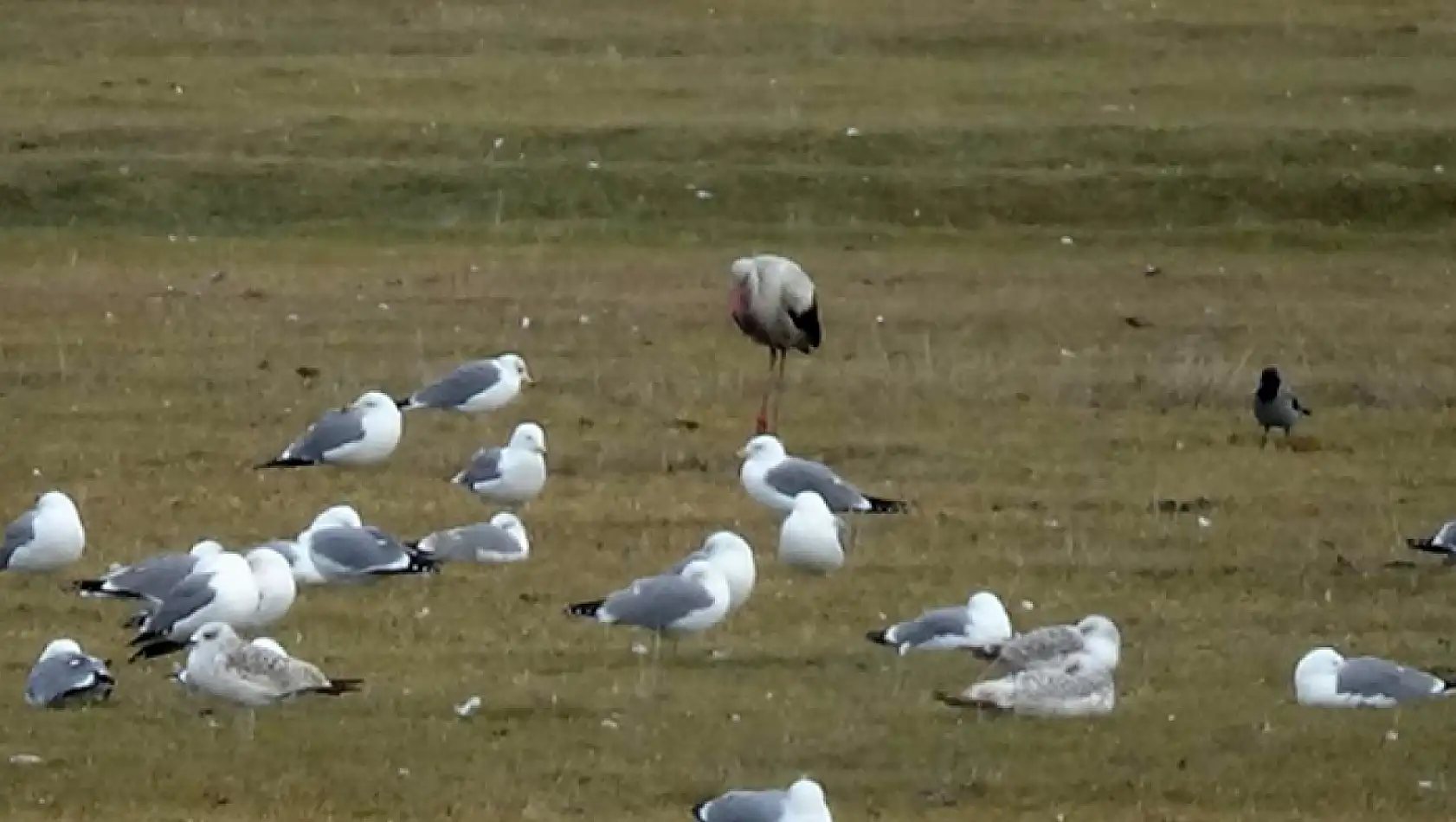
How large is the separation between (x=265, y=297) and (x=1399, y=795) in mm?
16054

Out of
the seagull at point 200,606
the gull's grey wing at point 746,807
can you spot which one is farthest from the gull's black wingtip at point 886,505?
the gull's grey wing at point 746,807

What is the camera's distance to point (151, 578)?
13.6 meters

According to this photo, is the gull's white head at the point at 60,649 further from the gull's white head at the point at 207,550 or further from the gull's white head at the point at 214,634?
the gull's white head at the point at 207,550

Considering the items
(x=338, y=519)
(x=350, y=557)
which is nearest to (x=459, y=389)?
A: (x=338, y=519)

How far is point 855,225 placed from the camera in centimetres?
3073

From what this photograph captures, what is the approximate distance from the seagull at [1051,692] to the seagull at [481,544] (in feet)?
11.5

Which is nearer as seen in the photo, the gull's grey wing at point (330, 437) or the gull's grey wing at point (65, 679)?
the gull's grey wing at point (65, 679)

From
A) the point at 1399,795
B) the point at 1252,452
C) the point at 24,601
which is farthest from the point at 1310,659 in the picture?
the point at 1252,452

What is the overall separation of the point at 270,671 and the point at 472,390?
744cm

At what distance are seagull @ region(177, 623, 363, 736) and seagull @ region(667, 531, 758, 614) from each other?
2228mm

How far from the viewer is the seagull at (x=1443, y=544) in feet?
51.6

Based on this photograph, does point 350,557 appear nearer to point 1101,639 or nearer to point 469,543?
point 469,543

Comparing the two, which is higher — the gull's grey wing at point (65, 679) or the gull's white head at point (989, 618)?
the gull's white head at point (989, 618)

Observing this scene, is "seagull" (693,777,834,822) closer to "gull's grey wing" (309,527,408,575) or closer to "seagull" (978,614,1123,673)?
"seagull" (978,614,1123,673)
